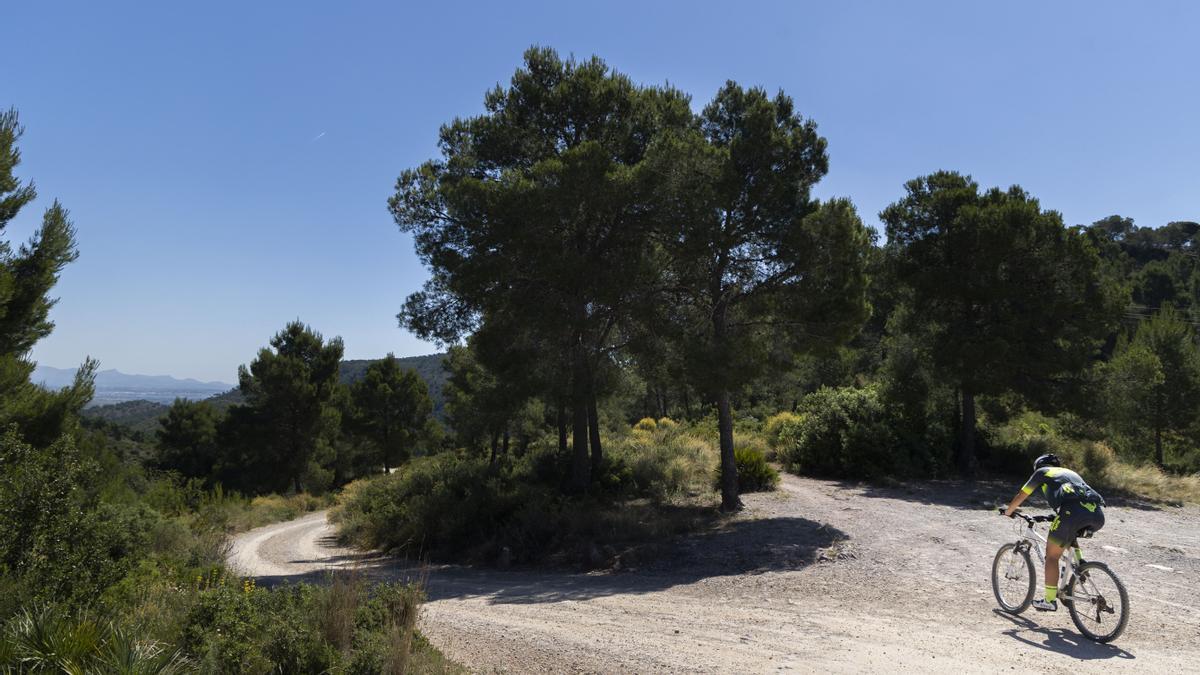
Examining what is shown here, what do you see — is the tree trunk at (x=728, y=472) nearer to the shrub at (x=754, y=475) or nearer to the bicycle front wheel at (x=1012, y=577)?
the shrub at (x=754, y=475)

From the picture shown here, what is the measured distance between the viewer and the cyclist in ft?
19.5

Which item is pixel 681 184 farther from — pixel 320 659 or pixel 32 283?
pixel 32 283

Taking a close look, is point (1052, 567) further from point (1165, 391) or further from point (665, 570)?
point (1165, 391)

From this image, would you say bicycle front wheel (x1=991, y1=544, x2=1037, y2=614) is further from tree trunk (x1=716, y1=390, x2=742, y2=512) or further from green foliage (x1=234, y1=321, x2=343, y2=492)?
green foliage (x1=234, y1=321, x2=343, y2=492)

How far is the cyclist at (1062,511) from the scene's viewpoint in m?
5.95

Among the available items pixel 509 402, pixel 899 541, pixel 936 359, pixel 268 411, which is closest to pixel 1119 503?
pixel 936 359

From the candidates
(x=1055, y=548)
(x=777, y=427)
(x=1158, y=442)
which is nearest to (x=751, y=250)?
(x=1055, y=548)

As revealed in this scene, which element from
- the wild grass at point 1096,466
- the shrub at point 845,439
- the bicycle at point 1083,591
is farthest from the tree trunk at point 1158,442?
the bicycle at point 1083,591

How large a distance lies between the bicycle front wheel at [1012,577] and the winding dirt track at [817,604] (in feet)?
0.56

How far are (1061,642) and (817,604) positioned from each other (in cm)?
251

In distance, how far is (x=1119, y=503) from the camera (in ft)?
50.0

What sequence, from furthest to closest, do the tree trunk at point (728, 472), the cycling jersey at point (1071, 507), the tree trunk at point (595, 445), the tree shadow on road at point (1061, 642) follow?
the tree trunk at point (595, 445)
the tree trunk at point (728, 472)
the cycling jersey at point (1071, 507)
the tree shadow on road at point (1061, 642)

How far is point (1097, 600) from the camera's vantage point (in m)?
5.82

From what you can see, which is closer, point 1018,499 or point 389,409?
point 1018,499
